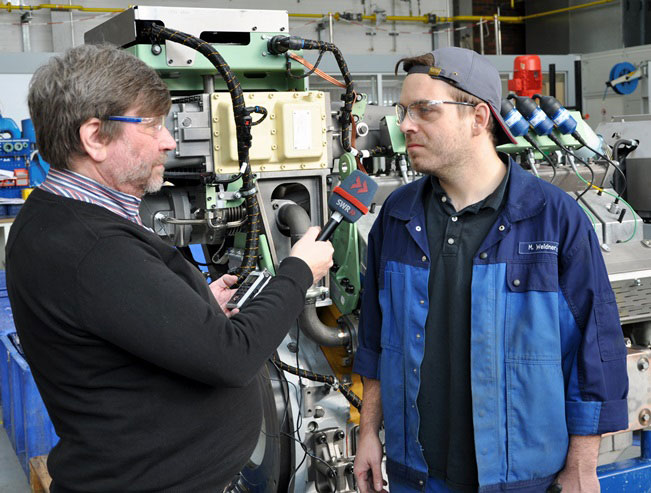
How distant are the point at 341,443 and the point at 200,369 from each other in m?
1.45

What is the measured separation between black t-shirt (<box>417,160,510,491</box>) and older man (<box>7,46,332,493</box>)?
0.38 meters

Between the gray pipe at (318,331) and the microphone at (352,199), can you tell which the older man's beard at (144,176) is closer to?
the microphone at (352,199)

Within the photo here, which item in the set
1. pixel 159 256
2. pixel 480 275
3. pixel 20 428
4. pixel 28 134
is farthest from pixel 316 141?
pixel 28 134

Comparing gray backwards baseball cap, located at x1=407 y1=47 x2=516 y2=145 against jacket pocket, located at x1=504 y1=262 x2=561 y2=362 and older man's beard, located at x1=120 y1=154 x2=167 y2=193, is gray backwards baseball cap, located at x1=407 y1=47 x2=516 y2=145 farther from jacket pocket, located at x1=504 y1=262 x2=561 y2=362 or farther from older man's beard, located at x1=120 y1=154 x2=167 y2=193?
older man's beard, located at x1=120 y1=154 x2=167 y2=193

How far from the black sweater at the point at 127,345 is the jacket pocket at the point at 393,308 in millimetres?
332

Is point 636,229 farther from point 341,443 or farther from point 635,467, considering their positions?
point 341,443

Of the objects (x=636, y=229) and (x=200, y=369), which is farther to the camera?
(x=636, y=229)

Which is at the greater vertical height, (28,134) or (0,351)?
(28,134)

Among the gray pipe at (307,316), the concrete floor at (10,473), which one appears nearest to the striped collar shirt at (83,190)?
the gray pipe at (307,316)

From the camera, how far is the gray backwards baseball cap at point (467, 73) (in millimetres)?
1522

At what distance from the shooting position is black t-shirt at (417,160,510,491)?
1.46 meters

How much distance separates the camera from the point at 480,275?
4.69 feet

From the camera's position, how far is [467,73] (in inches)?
60.2

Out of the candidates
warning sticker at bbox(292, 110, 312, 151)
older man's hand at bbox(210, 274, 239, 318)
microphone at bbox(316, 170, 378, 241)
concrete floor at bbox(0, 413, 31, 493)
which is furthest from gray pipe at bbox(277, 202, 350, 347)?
concrete floor at bbox(0, 413, 31, 493)
